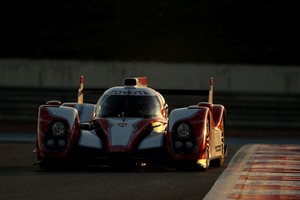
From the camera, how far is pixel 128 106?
16156 mm

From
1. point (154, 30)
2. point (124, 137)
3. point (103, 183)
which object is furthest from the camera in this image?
point (154, 30)

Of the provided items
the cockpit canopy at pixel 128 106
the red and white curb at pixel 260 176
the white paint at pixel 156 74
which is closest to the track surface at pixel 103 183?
the red and white curb at pixel 260 176

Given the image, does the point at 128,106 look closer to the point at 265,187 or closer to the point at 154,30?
the point at 265,187

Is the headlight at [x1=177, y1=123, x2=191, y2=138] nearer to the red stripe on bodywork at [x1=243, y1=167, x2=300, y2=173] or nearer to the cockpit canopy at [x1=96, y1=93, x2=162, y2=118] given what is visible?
the cockpit canopy at [x1=96, y1=93, x2=162, y2=118]

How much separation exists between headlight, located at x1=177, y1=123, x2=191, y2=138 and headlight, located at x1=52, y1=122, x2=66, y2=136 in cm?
160

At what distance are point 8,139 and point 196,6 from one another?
1151 cm

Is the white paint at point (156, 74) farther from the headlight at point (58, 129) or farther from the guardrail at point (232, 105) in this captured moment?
the headlight at point (58, 129)

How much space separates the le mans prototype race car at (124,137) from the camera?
1497 centimetres

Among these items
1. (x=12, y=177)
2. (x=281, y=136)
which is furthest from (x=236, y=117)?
(x=12, y=177)

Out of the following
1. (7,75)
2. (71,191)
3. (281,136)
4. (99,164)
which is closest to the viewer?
(71,191)

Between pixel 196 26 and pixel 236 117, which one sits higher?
pixel 196 26

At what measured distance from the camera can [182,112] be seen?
51.0 feet

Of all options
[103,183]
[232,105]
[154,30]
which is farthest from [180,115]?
[154,30]

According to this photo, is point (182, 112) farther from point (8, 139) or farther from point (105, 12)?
point (105, 12)
